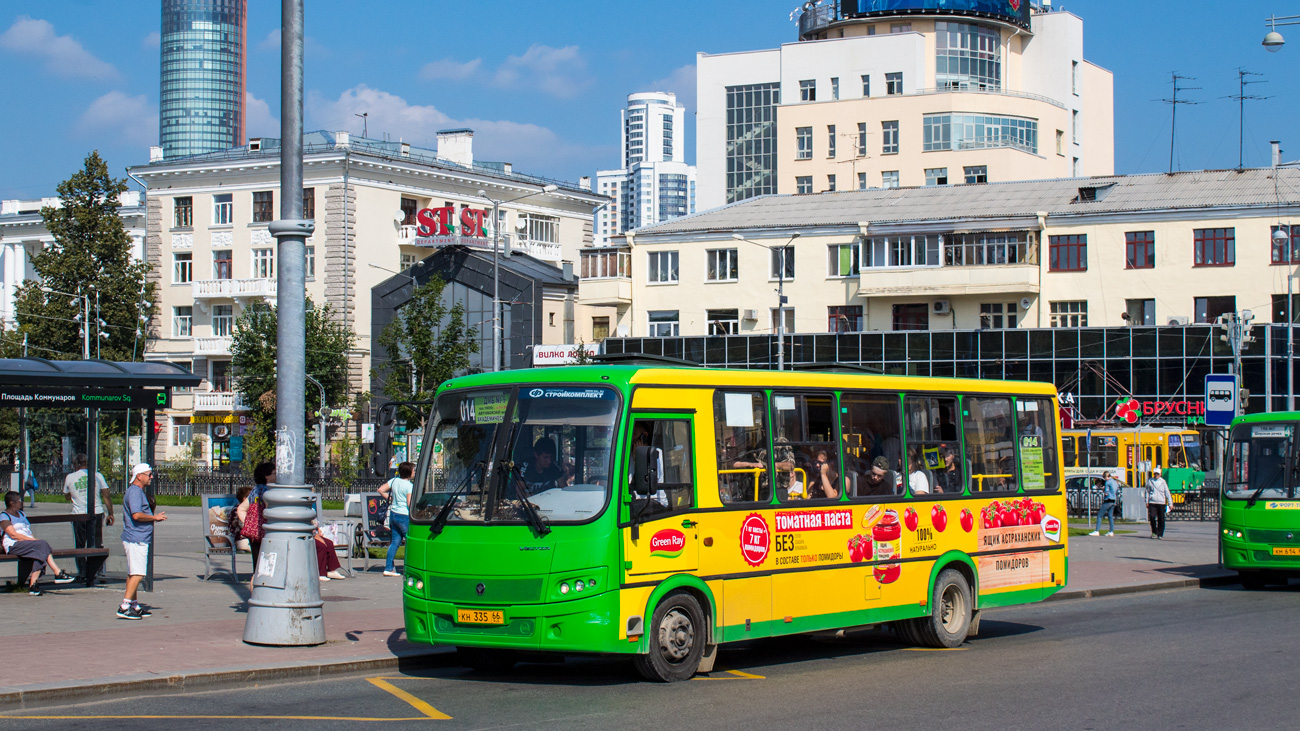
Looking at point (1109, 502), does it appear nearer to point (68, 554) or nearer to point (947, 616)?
point (947, 616)

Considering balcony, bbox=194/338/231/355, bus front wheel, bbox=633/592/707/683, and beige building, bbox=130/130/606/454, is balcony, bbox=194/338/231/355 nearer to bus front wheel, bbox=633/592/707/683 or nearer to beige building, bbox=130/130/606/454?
beige building, bbox=130/130/606/454

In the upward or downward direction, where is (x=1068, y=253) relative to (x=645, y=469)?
upward

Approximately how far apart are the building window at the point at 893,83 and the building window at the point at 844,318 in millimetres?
28080

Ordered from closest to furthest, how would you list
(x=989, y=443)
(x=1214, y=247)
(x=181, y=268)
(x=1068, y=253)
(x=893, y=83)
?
(x=989, y=443) → (x=1214, y=247) → (x=1068, y=253) → (x=181, y=268) → (x=893, y=83)

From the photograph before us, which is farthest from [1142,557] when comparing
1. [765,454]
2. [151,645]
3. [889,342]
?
[889,342]

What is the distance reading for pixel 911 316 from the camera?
63875 millimetres

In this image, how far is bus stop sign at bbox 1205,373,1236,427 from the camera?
2251cm

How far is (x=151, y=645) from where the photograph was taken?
1286 centimetres

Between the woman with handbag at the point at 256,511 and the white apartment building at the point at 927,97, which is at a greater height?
the white apartment building at the point at 927,97

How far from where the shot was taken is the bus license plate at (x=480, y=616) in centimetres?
1134

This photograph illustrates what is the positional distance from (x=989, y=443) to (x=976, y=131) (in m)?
70.4

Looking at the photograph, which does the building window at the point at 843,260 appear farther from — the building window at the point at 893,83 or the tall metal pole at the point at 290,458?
the tall metal pole at the point at 290,458

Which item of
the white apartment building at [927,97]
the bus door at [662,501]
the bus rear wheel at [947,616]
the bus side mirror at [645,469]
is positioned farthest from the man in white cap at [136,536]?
the white apartment building at [927,97]

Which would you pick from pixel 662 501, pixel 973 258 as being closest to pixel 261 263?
pixel 973 258
